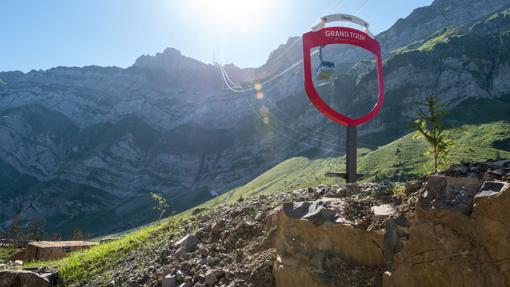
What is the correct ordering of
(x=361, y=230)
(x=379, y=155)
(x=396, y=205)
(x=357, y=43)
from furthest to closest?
1. (x=379, y=155)
2. (x=357, y=43)
3. (x=396, y=205)
4. (x=361, y=230)

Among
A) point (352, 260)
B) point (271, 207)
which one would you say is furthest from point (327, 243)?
point (271, 207)

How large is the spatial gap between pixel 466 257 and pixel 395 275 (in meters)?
1.35

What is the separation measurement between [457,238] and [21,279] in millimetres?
15575

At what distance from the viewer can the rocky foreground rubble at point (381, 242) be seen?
7125 millimetres

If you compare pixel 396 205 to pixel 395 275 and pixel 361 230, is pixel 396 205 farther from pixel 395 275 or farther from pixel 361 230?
pixel 395 275

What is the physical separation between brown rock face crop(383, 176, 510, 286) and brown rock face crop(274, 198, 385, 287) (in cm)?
81

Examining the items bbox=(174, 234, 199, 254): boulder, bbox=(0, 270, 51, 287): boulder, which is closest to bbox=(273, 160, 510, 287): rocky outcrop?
bbox=(174, 234, 199, 254): boulder

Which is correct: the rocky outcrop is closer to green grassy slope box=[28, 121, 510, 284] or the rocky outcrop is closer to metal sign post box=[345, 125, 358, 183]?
metal sign post box=[345, 125, 358, 183]

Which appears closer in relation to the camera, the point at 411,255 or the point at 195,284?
the point at 411,255

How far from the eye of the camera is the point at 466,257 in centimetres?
718

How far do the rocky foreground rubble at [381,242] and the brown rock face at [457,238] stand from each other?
0.02m

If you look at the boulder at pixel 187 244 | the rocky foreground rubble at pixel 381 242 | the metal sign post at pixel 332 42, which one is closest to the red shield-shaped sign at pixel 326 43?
the metal sign post at pixel 332 42

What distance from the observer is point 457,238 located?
736 cm

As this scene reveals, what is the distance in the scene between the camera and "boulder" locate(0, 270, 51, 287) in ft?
51.0
